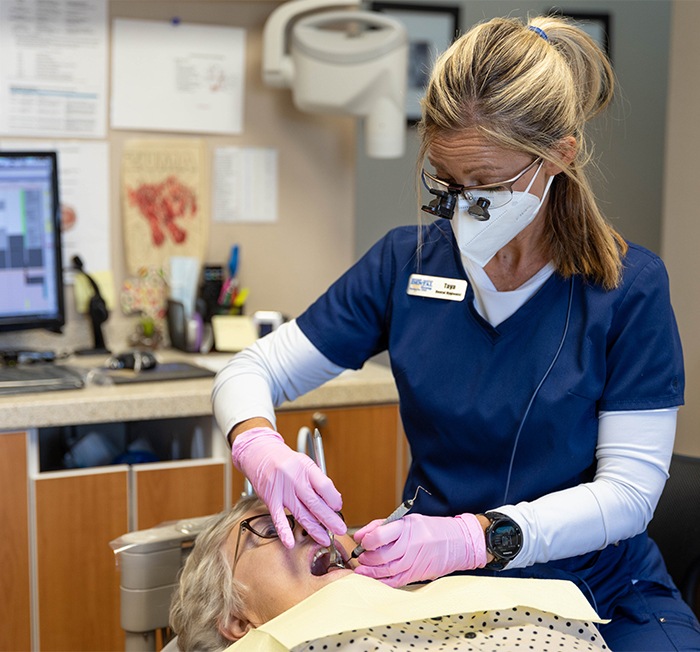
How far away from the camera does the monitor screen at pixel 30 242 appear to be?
2291 mm

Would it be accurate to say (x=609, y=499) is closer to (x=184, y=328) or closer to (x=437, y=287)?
(x=437, y=287)

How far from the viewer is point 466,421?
1.43m

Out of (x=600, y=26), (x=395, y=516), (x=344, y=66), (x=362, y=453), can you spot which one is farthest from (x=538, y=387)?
(x=600, y=26)

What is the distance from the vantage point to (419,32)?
3.45 metres

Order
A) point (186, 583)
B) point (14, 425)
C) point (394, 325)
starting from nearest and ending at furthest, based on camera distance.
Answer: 1. point (186, 583)
2. point (394, 325)
3. point (14, 425)

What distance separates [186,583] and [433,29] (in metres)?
2.60

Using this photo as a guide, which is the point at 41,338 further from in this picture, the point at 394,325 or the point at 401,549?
the point at 401,549

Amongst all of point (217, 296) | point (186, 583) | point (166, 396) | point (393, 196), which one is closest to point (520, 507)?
point (186, 583)

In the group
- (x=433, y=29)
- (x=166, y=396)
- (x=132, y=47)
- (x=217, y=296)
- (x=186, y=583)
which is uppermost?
(x=433, y=29)

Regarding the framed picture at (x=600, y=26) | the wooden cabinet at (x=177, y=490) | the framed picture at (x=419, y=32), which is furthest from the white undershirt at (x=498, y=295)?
the framed picture at (x=600, y=26)

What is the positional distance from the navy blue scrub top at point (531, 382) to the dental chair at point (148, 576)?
0.20m

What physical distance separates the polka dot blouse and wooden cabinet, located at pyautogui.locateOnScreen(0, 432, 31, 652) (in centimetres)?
106

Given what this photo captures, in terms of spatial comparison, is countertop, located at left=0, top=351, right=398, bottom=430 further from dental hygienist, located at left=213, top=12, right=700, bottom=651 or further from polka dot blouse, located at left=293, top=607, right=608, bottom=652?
polka dot blouse, located at left=293, top=607, right=608, bottom=652

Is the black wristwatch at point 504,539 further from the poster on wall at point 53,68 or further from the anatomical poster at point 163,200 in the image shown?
the poster on wall at point 53,68
